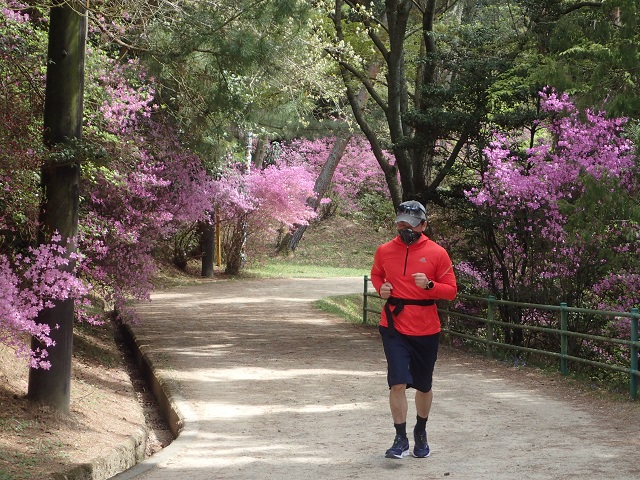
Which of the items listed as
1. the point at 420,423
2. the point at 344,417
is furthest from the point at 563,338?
the point at 420,423

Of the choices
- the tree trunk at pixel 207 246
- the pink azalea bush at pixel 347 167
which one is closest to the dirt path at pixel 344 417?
the tree trunk at pixel 207 246

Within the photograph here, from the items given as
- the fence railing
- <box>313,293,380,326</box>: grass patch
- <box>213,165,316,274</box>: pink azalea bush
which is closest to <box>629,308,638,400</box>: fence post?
the fence railing

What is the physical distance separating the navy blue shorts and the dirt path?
0.64 metres

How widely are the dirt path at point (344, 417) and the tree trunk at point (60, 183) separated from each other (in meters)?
1.37

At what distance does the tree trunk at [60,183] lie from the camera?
9.27m

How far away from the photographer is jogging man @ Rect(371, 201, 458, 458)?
7.48 meters

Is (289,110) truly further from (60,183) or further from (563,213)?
(60,183)

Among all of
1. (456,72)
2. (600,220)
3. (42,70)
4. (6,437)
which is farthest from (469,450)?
(456,72)

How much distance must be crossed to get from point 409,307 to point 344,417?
9.09 ft

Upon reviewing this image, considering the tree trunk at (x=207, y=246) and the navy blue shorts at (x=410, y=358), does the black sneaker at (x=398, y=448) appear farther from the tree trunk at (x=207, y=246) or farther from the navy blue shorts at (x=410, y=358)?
the tree trunk at (x=207, y=246)

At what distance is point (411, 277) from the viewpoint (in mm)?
7516

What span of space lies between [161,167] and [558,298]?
6.42 m

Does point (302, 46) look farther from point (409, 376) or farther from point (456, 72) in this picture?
point (409, 376)

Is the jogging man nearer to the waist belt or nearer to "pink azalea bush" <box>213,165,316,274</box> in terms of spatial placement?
the waist belt
